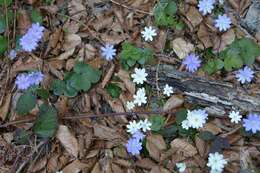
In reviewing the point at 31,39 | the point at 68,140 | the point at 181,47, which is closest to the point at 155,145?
the point at 68,140

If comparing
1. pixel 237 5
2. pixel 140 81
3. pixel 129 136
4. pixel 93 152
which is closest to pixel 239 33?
pixel 237 5

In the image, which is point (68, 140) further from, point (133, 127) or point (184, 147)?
point (184, 147)

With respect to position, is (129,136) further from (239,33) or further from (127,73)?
(239,33)

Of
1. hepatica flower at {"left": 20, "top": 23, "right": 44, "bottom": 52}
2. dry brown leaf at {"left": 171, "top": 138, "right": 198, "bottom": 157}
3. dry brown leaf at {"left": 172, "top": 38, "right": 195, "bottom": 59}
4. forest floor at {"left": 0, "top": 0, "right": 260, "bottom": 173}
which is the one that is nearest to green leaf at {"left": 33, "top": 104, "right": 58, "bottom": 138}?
forest floor at {"left": 0, "top": 0, "right": 260, "bottom": 173}

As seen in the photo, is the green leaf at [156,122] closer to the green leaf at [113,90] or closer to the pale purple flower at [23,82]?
the green leaf at [113,90]

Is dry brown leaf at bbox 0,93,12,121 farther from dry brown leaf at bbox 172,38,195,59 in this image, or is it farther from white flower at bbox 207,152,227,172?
white flower at bbox 207,152,227,172

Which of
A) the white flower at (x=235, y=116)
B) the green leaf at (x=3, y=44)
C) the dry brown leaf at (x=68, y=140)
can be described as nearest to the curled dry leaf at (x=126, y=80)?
the dry brown leaf at (x=68, y=140)

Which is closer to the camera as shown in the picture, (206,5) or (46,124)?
(46,124)
